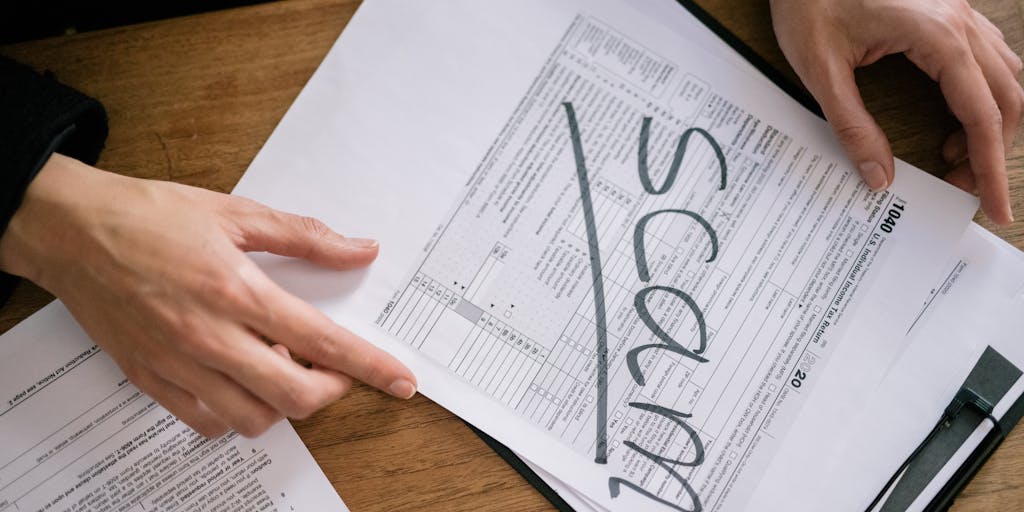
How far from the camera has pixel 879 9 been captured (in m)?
0.56

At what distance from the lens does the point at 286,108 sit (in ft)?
1.94

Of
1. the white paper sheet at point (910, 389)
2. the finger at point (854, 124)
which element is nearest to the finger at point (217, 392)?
the white paper sheet at point (910, 389)

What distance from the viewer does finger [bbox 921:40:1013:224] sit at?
559 mm

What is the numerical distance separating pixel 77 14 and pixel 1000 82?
2.55 ft

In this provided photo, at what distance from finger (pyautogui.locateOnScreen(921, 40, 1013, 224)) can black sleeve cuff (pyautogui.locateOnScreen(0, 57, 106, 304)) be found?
684mm

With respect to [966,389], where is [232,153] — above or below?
below

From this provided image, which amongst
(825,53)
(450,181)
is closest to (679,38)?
(825,53)

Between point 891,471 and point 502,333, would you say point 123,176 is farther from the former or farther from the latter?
point 891,471

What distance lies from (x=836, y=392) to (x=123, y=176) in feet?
1.92

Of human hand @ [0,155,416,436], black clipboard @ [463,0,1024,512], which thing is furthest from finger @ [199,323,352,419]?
black clipboard @ [463,0,1024,512]

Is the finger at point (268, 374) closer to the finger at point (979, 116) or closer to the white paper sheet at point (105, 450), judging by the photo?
the white paper sheet at point (105, 450)

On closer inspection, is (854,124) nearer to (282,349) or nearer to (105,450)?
(282,349)

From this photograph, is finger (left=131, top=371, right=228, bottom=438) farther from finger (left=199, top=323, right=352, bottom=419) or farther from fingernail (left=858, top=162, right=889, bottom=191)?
fingernail (left=858, top=162, right=889, bottom=191)

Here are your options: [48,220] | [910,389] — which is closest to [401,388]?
[48,220]
